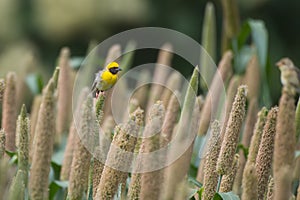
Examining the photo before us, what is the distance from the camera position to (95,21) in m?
6.31

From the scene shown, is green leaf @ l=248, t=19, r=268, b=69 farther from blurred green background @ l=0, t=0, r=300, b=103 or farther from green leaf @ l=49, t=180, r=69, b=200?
blurred green background @ l=0, t=0, r=300, b=103

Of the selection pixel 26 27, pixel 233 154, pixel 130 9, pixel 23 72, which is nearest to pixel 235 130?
pixel 233 154

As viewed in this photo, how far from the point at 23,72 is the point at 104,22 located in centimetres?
448

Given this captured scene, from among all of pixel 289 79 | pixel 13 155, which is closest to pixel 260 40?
pixel 13 155

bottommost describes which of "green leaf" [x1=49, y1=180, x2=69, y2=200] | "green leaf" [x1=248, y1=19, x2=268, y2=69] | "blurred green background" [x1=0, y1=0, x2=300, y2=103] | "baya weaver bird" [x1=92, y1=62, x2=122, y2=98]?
"green leaf" [x1=49, y1=180, x2=69, y2=200]

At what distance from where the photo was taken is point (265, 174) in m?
0.97

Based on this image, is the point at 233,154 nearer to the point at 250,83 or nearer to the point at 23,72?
the point at 250,83

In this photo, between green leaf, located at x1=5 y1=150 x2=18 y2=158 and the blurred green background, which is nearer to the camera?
green leaf, located at x1=5 y1=150 x2=18 y2=158

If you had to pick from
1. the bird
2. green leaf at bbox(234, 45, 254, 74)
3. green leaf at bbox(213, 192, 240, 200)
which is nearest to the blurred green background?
green leaf at bbox(234, 45, 254, 74)

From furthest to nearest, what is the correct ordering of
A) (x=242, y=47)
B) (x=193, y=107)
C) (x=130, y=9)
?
(x=130, y=9), (x=242, y=47), (x=193, y=107)

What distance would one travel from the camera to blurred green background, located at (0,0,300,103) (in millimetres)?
6188

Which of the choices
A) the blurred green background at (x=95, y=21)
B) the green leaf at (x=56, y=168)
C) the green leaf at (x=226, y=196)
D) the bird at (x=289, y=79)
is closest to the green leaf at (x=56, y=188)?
the green leaf at (x=56, y=168)

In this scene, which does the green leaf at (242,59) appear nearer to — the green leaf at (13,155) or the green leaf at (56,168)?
the green leaf at (56,168)

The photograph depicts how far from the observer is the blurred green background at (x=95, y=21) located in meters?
6.19
